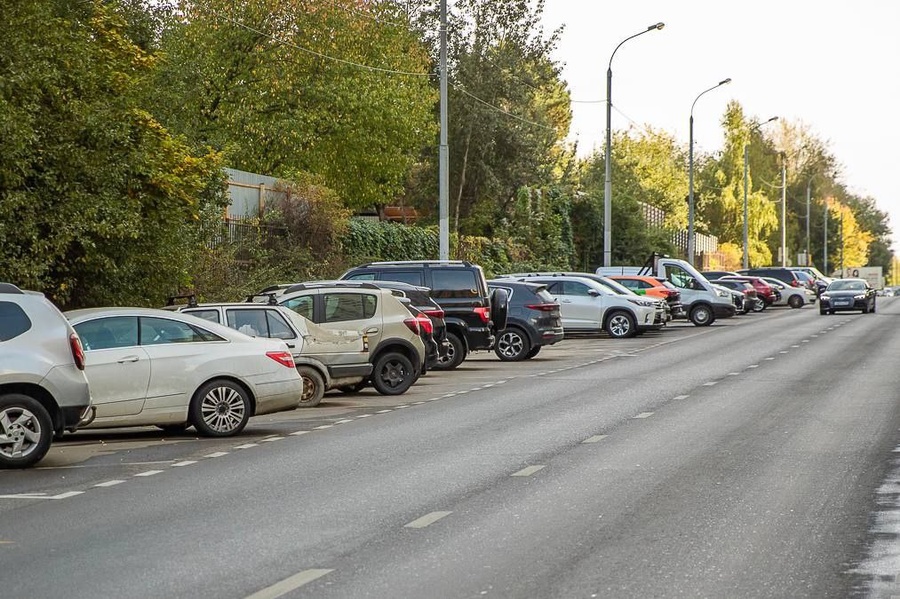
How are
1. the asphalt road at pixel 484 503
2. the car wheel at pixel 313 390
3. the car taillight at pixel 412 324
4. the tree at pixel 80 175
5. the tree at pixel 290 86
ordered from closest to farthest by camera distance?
the asphalt road at pixel 484 503 < the car wheel at pixel 313 390 < the tree at pixel 80 175 < the car taillight at pixel 412 324 < the tree at pixel 290 86

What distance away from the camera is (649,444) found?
46.4ft

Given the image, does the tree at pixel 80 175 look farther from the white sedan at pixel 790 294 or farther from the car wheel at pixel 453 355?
the white sedan at pixel 790 294

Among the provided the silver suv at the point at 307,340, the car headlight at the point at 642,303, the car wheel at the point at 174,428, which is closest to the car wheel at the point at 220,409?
the car wheel at the point at 174,428

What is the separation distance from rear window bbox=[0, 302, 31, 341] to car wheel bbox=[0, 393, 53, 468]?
0.56 m

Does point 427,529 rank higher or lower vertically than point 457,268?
lower

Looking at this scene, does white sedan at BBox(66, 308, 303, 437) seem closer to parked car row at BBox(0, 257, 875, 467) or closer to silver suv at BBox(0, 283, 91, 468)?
parked car row at BBox(0, 257, 875, 467)

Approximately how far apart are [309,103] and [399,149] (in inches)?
199

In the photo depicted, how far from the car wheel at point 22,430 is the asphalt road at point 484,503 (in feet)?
0.71

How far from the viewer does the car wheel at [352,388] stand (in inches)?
863

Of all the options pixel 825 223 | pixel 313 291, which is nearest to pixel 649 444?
pixel 313 291

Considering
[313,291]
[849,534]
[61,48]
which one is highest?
[61,48]

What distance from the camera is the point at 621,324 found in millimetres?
37844

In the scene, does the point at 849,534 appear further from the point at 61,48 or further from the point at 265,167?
the point at 265,167

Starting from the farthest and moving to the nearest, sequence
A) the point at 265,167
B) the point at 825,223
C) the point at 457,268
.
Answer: the point at 825,223
the point at 265,167
the point at 457,268
